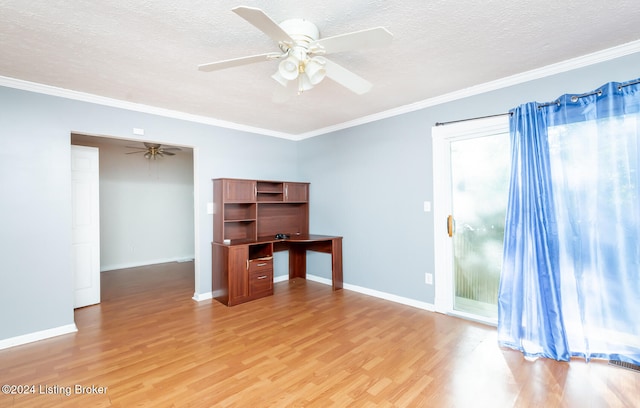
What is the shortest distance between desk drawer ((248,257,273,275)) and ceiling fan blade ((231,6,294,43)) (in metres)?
2.99

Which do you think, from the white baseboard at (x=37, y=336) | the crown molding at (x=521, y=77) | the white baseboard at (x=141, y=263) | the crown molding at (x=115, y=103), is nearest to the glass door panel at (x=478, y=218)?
the crown molding at (x=521, y=77)

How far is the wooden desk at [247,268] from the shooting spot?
149 inches

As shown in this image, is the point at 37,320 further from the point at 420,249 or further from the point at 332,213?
the point at 420,249

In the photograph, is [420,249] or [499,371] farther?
[420,249]

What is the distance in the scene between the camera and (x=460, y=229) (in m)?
3.39

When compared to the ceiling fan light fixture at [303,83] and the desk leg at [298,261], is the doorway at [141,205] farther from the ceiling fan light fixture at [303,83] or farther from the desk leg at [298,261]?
the ceiling fan light fixture at [303,83]

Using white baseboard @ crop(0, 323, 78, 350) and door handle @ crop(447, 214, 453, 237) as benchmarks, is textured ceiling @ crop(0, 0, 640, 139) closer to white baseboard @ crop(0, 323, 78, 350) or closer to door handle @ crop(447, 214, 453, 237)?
door handle @ crop(447, 214, 453, 237)

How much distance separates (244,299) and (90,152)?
2880mm

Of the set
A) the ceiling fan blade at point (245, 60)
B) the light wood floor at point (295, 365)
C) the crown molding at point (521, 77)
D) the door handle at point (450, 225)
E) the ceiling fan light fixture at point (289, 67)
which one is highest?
the crown molding at point (521, 77)

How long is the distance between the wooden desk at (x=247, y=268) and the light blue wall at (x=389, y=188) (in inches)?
9.5

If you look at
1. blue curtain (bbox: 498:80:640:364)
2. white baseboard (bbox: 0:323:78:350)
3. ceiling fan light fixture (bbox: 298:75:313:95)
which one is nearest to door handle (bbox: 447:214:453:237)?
blue curtain (bbox: 498:80:640:364)

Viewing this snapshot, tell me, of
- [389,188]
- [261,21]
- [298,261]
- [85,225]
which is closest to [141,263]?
[85,225]

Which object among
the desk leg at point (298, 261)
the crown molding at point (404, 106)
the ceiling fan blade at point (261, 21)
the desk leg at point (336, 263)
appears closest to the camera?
the ceiling fan blade at point (261, 21)

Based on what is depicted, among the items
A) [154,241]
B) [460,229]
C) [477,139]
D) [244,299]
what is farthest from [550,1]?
[154,241]
